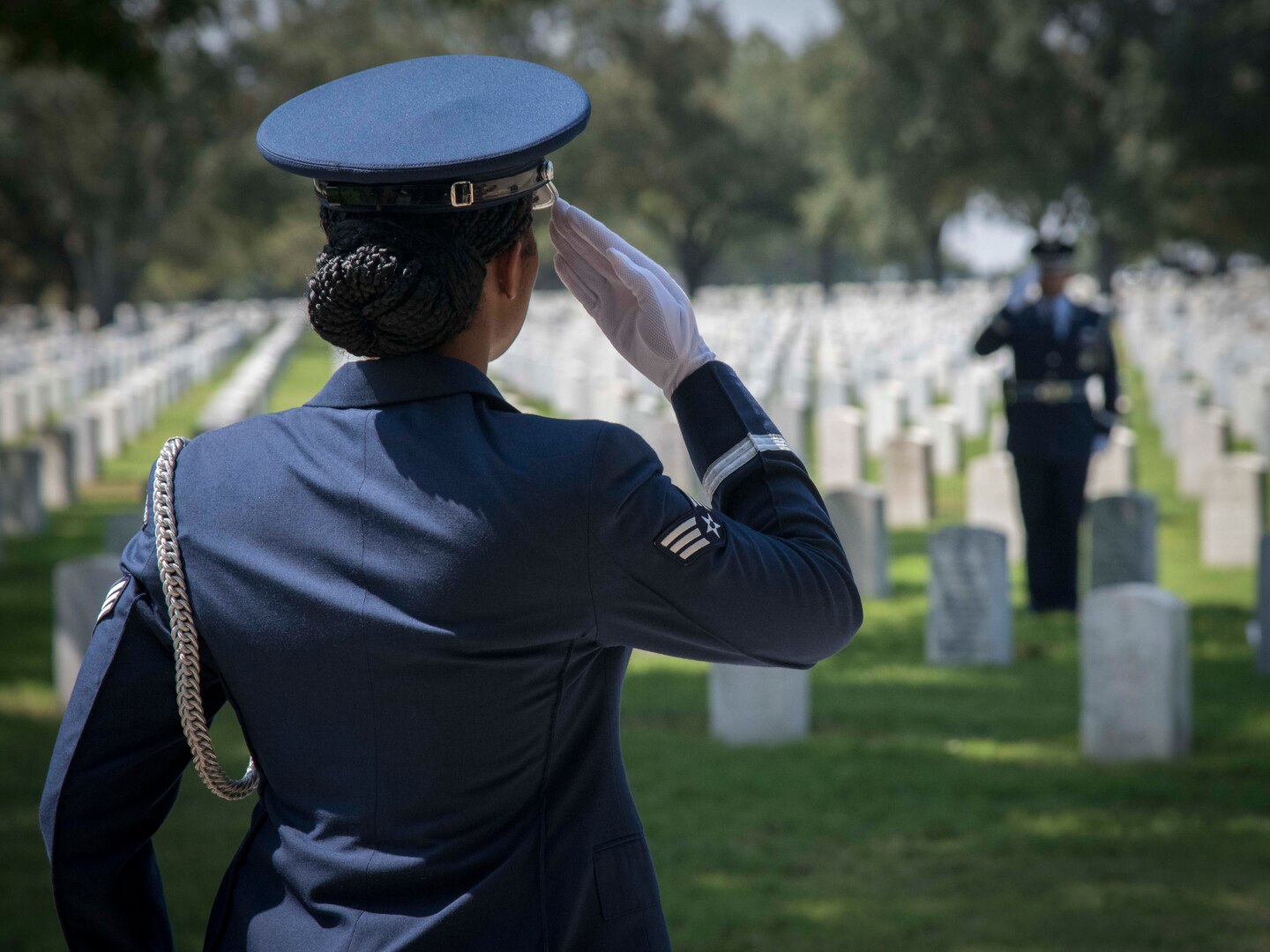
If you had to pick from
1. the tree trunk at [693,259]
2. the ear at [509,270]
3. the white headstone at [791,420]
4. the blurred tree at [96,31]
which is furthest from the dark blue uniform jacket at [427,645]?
the tree trunk at [693,259]

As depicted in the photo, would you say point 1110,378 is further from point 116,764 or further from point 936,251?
point 936,251

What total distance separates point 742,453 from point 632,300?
233 mm

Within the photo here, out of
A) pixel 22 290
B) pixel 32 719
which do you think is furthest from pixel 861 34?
pixel 32 719

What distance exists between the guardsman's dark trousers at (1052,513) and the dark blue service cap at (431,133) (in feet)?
22.4

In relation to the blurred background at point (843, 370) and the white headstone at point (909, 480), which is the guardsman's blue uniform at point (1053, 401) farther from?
the white headstone at point (909, 480)

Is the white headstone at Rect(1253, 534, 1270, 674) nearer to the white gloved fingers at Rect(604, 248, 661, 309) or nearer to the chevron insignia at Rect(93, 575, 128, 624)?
the white gloved fingers at Rect(604, 248, 661, 309)

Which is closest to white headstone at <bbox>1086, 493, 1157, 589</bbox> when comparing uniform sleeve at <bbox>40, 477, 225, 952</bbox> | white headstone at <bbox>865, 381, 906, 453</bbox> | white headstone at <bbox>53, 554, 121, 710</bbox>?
white headstone at <bbox>53, 554, 121, 710</bbox>

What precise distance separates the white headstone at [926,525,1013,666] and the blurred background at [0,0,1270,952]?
11cm

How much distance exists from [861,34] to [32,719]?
3860 centimetres

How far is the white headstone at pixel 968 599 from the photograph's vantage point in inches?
282

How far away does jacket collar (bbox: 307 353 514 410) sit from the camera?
1.46 metres

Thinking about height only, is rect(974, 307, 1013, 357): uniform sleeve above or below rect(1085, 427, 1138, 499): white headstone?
above

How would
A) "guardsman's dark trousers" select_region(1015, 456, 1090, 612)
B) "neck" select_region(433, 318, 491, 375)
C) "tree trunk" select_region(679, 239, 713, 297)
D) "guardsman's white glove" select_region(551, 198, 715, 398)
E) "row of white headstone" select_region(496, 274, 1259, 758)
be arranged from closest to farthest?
1. "neck" select_region(433, 318, 491, 375)
2. "guardsman's white glove" select_region(551, 198, 715, 398)
3. "row of white headstone" select_region(496, 274, 1259, 758)
4. "guardsman's dark trousers" select_region(1015, 456, 1090, 612)
5. "tree trunk" select_region(679, 239, 713, 297)

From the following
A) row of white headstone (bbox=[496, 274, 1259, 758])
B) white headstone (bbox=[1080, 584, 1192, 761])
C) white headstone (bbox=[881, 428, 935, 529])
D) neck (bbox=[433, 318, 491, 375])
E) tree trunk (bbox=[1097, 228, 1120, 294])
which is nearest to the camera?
neck (bbox=[433, 318, 491, 375])
